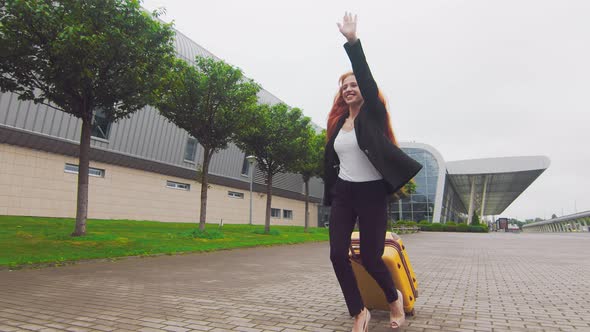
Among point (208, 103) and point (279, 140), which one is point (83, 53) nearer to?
point (208, 103)

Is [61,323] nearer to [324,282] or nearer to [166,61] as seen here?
[324,282]

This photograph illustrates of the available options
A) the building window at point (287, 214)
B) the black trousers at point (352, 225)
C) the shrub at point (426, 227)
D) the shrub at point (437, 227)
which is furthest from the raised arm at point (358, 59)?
the shrub at point (426, 227)

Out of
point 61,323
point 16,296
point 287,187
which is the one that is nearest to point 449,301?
point 61,323

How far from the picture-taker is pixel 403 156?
112 inches

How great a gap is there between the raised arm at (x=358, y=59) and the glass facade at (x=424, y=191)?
2041 inches

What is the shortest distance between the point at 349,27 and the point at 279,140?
740 inches

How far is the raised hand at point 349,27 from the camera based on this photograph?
8.84 feet

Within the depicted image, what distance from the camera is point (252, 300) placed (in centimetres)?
452

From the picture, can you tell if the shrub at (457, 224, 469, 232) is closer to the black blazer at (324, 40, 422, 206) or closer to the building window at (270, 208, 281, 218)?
the building window at (270, 208, 281, 218)

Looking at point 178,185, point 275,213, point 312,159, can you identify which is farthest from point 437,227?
point 178,185

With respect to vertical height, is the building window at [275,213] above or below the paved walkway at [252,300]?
above

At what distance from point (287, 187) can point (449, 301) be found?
134 ft

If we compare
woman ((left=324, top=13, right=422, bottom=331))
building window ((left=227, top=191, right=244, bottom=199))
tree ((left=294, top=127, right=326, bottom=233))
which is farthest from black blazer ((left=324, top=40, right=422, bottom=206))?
building window ((left=227, top=191, right=244, bottom=199))

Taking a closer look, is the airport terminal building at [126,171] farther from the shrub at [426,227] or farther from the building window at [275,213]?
the shrub at [426,227]
